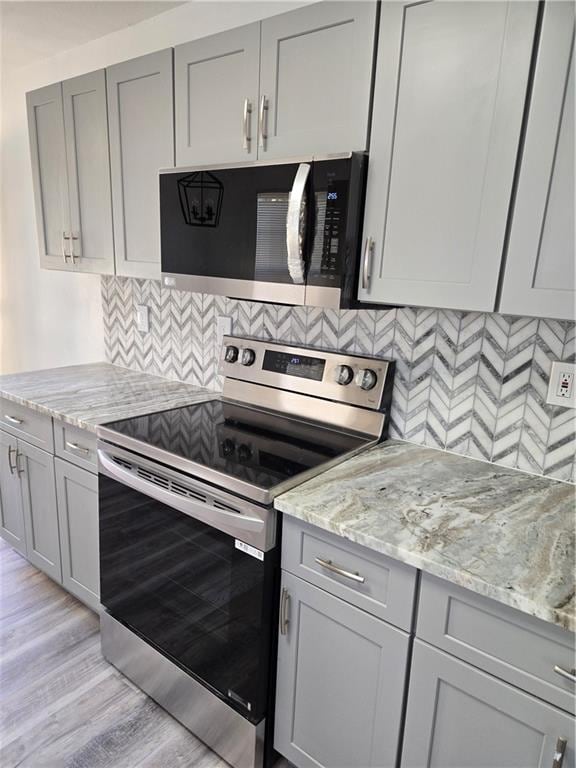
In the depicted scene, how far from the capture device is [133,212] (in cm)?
199

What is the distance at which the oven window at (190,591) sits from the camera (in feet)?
4.40

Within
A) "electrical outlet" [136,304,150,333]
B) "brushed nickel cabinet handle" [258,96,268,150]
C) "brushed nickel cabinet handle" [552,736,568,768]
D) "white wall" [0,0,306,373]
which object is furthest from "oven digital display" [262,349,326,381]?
"white wall" [0,0,306,373]

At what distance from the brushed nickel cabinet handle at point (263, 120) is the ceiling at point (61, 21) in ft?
3.13

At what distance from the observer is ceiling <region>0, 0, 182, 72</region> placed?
6.77 ft

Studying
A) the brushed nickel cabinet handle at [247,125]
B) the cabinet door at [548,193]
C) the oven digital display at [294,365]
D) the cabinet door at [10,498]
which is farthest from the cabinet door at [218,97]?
the cabinet door at [10,498]

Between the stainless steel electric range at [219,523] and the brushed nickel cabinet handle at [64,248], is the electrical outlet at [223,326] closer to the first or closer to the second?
the stainless steel electric range at [219,523]

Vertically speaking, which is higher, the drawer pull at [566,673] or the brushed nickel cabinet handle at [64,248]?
the brushed nickel cabinet handle at [64,248]

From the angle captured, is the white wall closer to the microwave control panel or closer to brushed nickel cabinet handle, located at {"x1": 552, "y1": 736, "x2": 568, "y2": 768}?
the microwave control panel

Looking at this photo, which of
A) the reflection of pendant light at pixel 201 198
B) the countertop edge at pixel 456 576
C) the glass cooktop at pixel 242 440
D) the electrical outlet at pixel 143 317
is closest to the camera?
the countertop edge at pixel 456 576

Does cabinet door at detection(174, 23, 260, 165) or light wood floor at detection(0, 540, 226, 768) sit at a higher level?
cabinet door at detection(174, 23, 260, 165)

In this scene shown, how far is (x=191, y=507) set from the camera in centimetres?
143

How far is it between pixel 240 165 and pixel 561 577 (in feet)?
4.57

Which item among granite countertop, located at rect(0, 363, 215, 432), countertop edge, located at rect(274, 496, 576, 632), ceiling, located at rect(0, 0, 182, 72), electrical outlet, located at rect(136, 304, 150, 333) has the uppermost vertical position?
ceiling, located at rect(0, 0, 182, 72)

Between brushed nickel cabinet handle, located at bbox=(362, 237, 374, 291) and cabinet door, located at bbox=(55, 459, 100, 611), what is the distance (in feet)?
3.92
